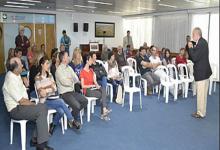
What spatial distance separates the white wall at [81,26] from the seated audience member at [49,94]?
843 cm

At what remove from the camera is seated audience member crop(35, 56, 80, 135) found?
12.2 feet

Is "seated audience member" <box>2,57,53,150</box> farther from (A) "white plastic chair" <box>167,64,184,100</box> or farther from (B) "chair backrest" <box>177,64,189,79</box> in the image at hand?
(B) "chair backrest" <box>177,64,189,79</box>

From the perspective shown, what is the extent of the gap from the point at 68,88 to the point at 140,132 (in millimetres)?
1329

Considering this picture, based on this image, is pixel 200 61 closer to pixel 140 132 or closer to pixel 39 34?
pixel 140 132

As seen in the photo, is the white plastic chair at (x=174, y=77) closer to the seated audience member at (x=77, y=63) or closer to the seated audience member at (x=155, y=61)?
the seated audience member at (x=155, y=61)

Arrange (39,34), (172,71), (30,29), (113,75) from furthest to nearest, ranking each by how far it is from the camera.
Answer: (39,34) < (30,29) < (172,71) < (113,75)

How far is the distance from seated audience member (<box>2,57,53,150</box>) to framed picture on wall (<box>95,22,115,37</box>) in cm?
1014

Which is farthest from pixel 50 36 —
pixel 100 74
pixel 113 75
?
pixel 100 74

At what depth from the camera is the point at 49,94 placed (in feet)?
12.4

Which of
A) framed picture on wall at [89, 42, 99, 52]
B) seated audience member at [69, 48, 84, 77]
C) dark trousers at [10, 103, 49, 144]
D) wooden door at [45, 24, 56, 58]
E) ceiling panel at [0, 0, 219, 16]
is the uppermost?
ceiling panel at [0, 0, 219, 16]

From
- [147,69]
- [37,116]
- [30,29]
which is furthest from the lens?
[30,29]

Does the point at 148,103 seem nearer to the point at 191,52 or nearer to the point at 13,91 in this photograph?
the point at 191,52

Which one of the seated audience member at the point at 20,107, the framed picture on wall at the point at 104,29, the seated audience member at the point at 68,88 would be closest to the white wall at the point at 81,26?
the framed picture on wall at the point at 104,29

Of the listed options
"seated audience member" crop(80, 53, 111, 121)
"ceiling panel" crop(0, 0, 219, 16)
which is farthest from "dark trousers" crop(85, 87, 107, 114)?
"ceiling panel" crop(0, 0, 219, 16)
